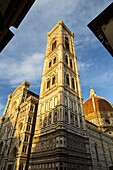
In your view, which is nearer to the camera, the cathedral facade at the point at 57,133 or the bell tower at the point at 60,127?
the bell tower at the point at 60,127

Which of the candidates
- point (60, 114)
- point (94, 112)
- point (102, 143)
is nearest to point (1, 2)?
point (60, 114)

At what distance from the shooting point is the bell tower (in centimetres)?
1404

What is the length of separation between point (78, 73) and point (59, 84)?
29.3ft

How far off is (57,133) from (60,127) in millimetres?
814

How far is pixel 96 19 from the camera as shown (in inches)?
217

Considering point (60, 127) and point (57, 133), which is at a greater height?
point (60, 127)

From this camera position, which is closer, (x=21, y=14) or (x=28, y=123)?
(x=21, y=14)

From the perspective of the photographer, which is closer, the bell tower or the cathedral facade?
the bell tower

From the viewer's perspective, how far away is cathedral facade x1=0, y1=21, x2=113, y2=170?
1459 centimetres

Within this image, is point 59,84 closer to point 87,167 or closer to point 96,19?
point 87,167

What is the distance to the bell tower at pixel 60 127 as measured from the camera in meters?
14.0

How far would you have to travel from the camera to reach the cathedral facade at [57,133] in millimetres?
14586

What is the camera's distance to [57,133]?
49.9 ft

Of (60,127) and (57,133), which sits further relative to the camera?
(60,127)
